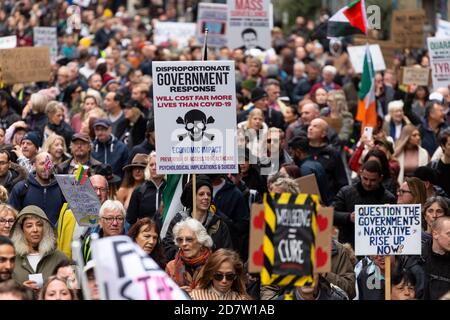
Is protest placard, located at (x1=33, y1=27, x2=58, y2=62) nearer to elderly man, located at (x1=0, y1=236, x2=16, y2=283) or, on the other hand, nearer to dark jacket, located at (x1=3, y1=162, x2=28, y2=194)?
dark jacket, located at (x1=3, y1=162, x2=28, y2=194)

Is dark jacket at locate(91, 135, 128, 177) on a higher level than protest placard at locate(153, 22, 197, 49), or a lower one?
lower

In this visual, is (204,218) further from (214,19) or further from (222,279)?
(214,19)

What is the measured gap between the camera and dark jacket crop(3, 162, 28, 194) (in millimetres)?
14141

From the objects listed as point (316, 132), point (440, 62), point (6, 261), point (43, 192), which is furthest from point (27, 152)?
point (440, 62)

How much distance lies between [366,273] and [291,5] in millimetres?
31568

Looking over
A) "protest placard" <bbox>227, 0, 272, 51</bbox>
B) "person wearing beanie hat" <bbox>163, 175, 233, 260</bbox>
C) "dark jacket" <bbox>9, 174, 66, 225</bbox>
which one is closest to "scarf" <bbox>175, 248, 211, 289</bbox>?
"person wearing beanie hat" <bbox>163, 175, 233, 260</bbox>

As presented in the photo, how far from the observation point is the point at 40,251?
1106cm

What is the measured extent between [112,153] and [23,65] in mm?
4753

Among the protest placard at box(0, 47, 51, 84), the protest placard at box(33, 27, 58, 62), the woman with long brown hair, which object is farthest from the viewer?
the protest placard at box(33, 27, 58, 62)

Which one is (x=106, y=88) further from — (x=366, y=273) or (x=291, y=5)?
(x=291, y=5)

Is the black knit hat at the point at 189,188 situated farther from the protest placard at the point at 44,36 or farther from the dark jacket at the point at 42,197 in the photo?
Result: the protest placard at the point at 44,36

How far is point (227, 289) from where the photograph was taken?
33.4ft

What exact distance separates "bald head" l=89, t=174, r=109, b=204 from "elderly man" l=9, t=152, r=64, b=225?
0.48 metres
